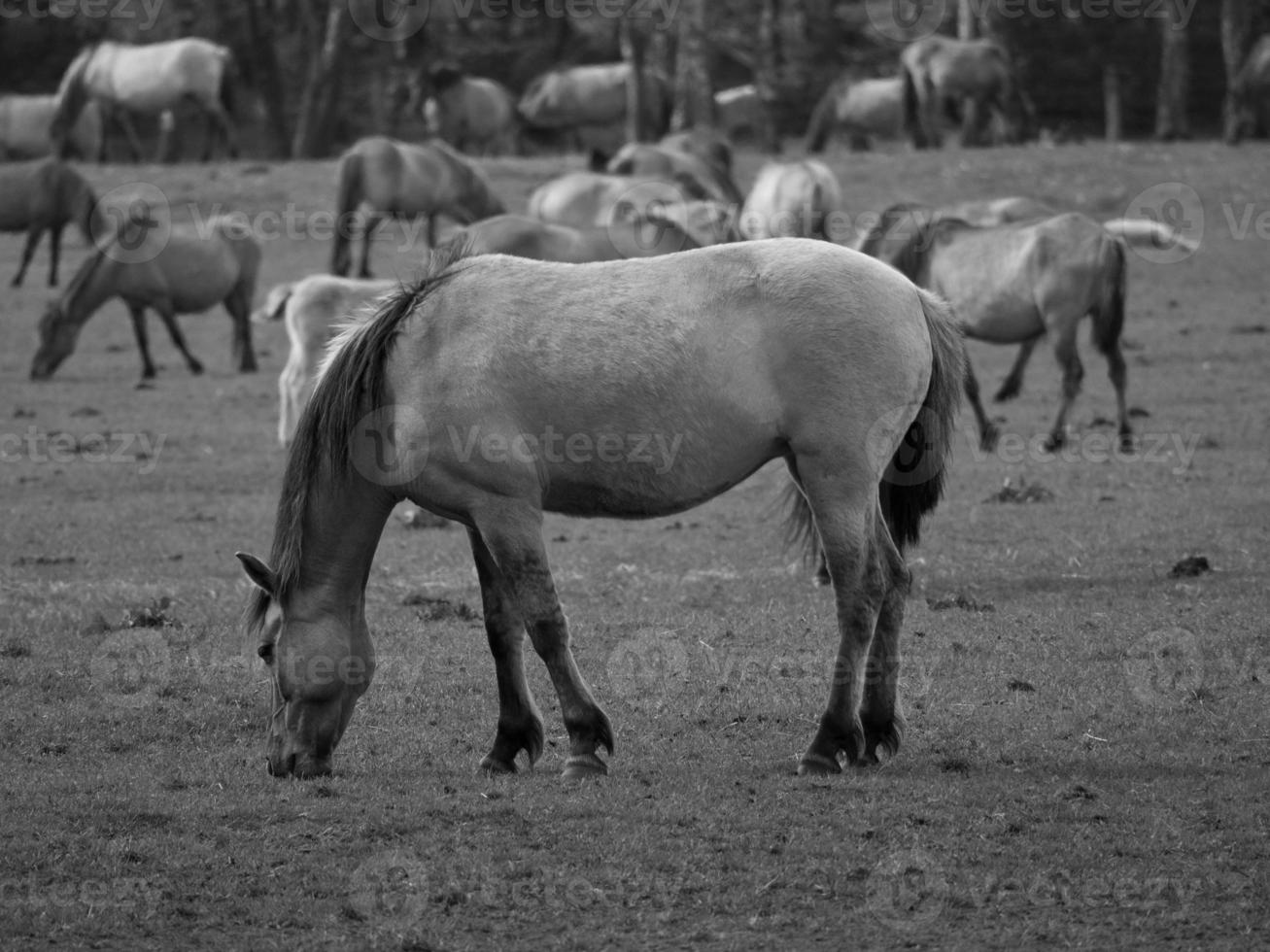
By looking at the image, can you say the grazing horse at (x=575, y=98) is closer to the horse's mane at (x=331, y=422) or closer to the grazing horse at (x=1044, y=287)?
the grazing horse at (x=1044, y=287)

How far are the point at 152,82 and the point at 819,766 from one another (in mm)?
29770

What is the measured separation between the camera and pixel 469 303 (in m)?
6.80

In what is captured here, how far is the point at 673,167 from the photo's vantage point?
89.1ft

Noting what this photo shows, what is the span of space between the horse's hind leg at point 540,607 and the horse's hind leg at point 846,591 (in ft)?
2.72

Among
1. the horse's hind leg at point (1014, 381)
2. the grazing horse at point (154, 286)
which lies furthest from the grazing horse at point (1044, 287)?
the grazing horse at point (154, 286)

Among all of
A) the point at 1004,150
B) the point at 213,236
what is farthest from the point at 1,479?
the point at 1004,150

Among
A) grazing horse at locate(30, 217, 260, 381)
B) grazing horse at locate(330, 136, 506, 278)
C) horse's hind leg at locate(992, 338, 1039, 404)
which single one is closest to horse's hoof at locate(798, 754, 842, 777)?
horse's hind leg at locate(992, 338, 1039, 404)

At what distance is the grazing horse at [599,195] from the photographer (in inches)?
925

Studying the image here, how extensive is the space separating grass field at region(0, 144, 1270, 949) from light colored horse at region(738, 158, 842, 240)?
793 cm

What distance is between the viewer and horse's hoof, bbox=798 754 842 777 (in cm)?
662

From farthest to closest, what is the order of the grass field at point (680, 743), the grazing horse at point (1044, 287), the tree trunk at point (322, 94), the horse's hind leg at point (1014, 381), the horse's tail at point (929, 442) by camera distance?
the tree trunk at point (322, 94), the horse's hind leg at point (1014, 381), the grazing horse at point (1044, 287), the horse's tail at point (929, 442), the grass field at point (680, 743)

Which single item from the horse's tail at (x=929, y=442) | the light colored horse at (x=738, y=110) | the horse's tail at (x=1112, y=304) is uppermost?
the horse's tail at (x=929, y=442)

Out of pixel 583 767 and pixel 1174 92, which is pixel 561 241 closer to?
pixel 583 767

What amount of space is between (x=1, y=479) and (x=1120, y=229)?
635 inches
